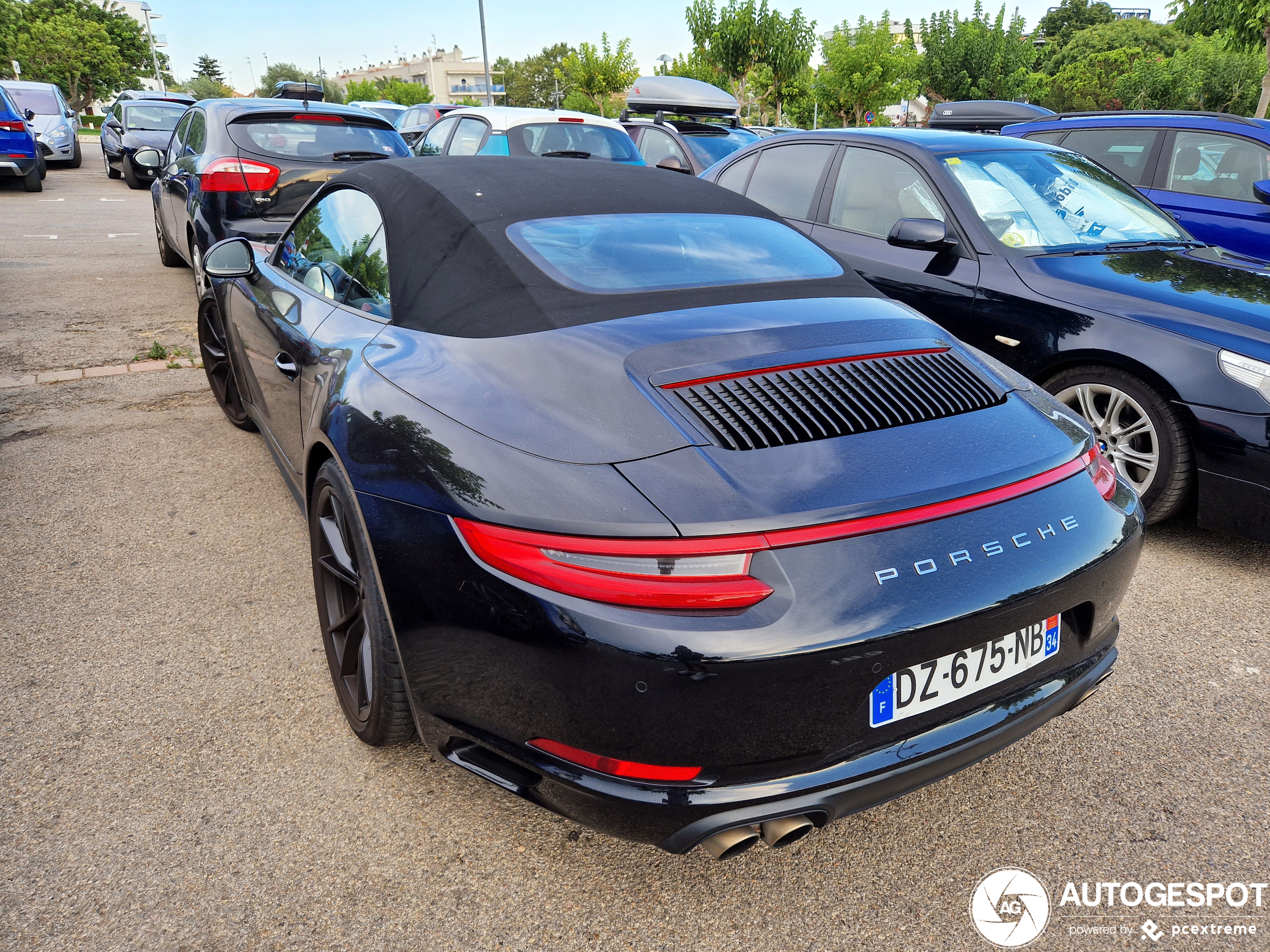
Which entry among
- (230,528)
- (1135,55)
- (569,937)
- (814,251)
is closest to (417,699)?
(569,937)

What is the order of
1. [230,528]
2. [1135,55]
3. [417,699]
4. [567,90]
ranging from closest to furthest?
[417,699]
[230,528]
[1135,55]
[567,90]

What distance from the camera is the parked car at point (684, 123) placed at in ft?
35.9

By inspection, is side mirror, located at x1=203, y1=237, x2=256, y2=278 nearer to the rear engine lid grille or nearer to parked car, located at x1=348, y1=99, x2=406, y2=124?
the rear engine lid grille

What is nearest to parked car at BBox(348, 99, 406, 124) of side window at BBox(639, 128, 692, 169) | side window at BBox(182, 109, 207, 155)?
side window at BBox(639, 128, 692, 169)

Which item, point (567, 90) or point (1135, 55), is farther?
point (567, 90)

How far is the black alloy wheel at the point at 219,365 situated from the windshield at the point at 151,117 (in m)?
15.7

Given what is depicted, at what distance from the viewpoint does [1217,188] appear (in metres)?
6.43

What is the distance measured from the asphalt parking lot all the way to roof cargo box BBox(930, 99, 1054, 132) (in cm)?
779

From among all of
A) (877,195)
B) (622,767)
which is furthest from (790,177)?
(622,767)

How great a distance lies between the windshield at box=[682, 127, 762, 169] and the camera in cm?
1078

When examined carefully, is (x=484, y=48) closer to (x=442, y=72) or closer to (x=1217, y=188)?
(x=1217, y=188)

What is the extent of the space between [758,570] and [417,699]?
2.86ft

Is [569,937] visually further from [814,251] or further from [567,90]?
[567,90]

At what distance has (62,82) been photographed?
52.7 metres
